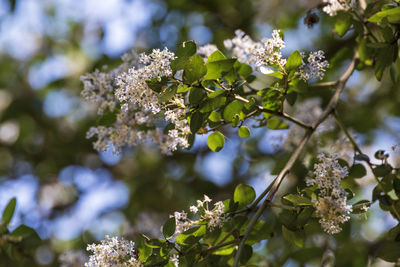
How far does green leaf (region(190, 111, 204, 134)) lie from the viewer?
128cm

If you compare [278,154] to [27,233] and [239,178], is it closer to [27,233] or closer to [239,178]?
[239,178]

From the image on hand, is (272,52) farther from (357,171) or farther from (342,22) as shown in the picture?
(357,171)

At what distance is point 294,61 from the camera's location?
1.29 m

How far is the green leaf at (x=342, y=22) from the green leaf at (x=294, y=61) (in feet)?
1.17

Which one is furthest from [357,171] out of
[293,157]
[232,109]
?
[232,109]

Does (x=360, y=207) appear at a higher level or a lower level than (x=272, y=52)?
lower

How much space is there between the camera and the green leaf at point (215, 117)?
133 cm

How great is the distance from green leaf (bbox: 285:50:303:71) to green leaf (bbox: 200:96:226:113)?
0.21 meters

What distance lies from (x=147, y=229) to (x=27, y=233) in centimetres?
116

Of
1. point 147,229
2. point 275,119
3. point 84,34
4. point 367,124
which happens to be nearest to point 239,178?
point 147,229

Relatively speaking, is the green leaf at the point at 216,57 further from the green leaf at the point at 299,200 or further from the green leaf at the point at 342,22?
the green leaf at the point at 342,22

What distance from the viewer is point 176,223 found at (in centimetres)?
131

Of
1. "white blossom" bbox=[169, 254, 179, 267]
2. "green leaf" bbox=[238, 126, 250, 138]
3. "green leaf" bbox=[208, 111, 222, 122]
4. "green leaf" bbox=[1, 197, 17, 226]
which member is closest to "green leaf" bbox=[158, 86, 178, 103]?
"green leaf" bbox=[208, 111, 222, 122]

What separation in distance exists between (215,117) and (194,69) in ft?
0.66
